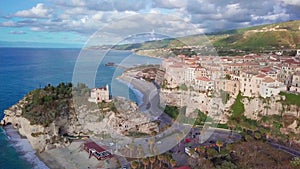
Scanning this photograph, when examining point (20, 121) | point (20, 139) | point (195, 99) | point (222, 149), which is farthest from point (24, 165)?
point (195, 99)

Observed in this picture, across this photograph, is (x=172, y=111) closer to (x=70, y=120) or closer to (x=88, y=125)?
(x=88, y=125)

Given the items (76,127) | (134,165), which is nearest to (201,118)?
(134,165)

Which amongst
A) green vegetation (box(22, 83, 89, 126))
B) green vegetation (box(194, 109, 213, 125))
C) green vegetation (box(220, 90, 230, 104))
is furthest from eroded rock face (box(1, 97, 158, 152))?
green vegetation (box(220, 90, 230, 104))

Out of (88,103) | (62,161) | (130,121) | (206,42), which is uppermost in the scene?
(206,42)

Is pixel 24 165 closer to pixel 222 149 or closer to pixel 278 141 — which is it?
pixel 222 149

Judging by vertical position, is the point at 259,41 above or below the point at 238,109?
above

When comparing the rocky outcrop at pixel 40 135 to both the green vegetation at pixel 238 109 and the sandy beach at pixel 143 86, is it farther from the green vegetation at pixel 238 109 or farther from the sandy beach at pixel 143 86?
the green vegetation at pixel 238 109

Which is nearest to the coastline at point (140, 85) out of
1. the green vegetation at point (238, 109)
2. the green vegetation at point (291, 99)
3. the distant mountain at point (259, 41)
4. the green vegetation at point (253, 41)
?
the green vegetation at point (253, 41)
